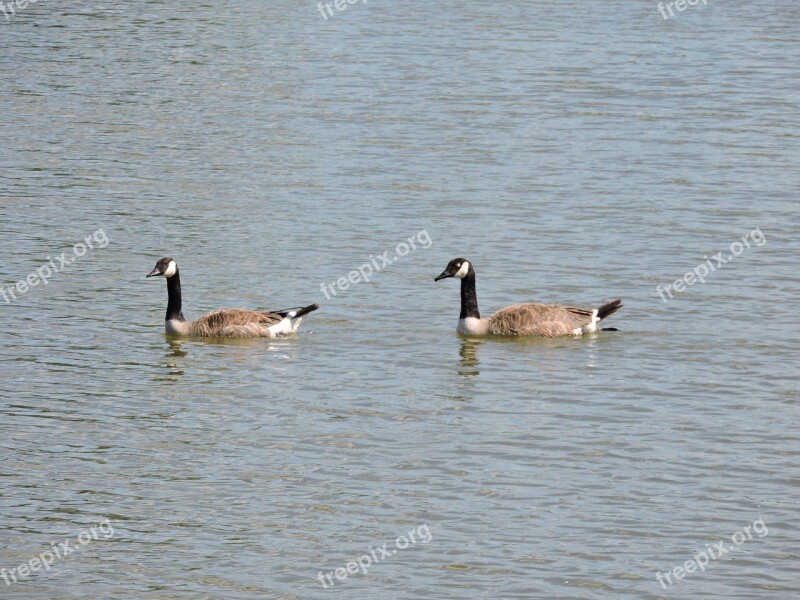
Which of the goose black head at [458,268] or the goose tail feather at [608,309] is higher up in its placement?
the goose black head at [458,268]

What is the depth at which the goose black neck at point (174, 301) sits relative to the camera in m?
21.2

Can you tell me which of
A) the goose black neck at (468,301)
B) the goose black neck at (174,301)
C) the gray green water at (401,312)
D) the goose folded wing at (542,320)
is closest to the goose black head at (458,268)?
the goose black neck at (468,301)

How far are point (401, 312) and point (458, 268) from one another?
1084 millimetres

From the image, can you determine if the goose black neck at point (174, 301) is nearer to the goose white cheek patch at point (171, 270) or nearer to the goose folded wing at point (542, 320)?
the goose white cheek patch at point (171, 270)

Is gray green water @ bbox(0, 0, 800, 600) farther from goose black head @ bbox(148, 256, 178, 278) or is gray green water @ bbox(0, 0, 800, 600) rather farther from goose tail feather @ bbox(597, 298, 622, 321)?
goose black head @ bbox(148, 256, 178, 278)

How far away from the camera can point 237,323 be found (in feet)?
67.9

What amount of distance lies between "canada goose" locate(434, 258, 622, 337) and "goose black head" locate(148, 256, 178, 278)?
3.98 meters

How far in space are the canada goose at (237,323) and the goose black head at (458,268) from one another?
1975 millimetres

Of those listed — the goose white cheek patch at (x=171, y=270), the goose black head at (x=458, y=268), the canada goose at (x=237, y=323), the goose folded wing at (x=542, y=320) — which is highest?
the goose white cheek patch at (x=171, y=270)

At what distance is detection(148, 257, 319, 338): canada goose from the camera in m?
20.8

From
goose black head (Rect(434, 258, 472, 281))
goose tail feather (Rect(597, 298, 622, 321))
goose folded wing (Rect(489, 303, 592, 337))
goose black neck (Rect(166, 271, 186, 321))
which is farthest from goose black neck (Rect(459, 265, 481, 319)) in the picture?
goose black neck (Rect(166, 271, 186, 321))

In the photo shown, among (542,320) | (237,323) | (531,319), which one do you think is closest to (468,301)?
(531,319)

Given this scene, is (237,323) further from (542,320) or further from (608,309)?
(608,309)

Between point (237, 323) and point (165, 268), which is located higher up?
point (165, 268)
